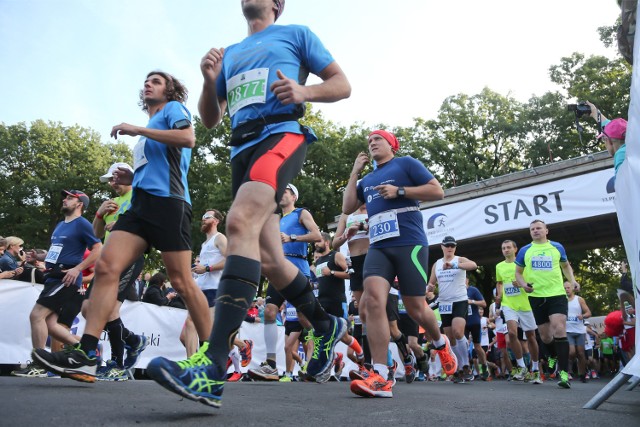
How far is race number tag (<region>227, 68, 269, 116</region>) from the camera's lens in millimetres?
3264

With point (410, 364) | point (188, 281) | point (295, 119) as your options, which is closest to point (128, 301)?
point (410, 364)

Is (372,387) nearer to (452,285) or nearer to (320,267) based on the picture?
(320,267)

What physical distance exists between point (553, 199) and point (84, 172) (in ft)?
104

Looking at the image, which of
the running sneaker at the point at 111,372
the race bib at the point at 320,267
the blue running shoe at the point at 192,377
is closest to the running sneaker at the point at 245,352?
the race bib at the point at 320,267

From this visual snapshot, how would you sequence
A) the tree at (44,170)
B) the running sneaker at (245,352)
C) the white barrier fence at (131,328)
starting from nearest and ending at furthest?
the white barrier fence at (131,328) < the running sneaker at (245,352) < the tree at (44,170)

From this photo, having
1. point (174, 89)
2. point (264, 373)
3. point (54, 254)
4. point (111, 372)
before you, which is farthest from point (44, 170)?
point (174, 89)

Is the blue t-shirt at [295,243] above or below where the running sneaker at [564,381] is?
above

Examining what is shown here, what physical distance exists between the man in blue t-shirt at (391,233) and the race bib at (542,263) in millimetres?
3386

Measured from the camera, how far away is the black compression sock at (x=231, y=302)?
2.50 metres

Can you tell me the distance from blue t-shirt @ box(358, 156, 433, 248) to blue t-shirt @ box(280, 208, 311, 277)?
230 cm

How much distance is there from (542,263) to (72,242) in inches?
237

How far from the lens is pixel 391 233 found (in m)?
5.05

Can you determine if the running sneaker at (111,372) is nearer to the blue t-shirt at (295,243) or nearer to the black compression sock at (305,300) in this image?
the blue t-shirt at (295,243)

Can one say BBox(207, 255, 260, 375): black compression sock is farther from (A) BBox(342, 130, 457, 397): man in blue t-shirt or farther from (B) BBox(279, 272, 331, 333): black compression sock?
(A) BBox(342, 130, 457, 397): man in blue t-shirt
